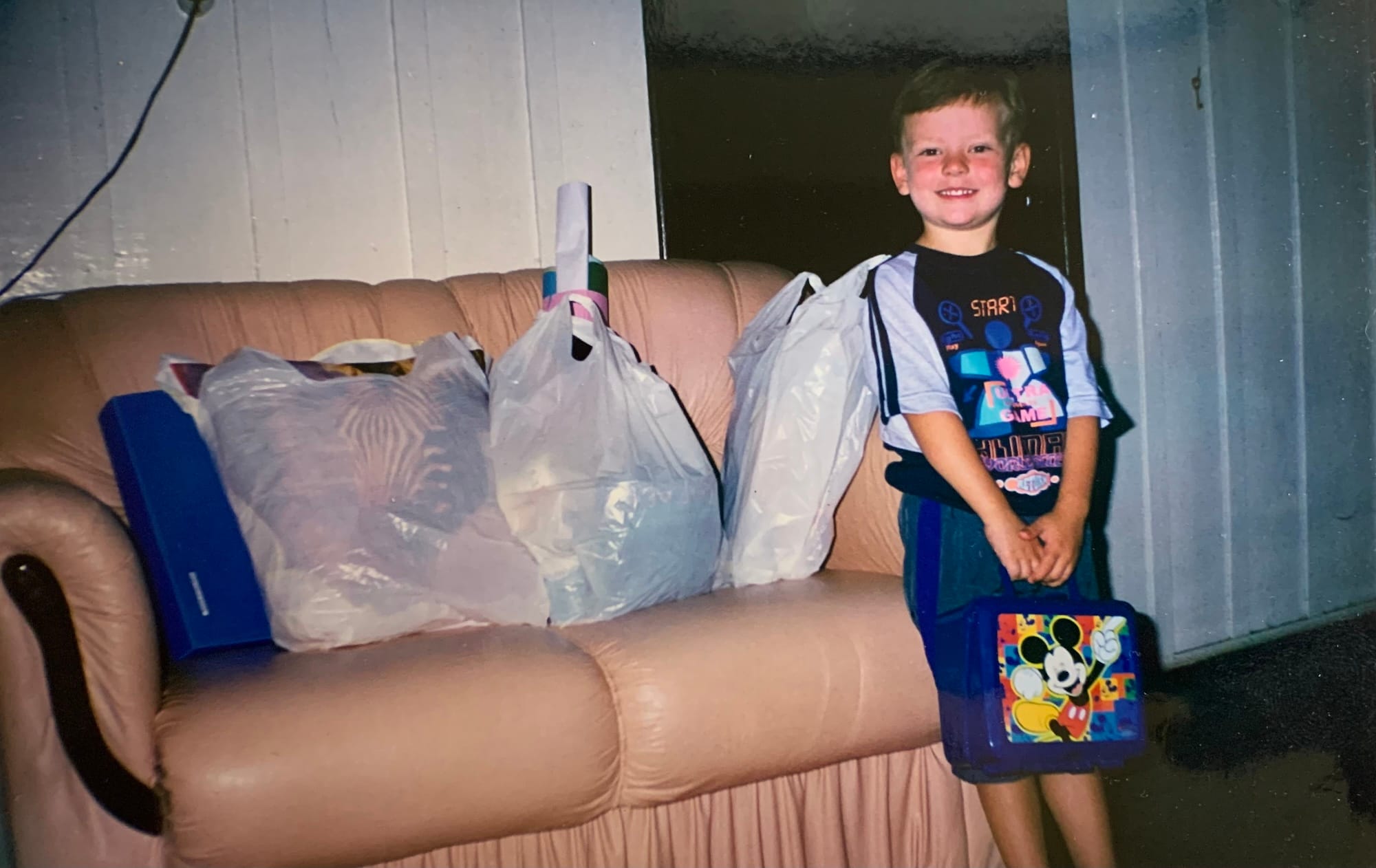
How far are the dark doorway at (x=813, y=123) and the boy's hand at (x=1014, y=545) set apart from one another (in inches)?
16.5

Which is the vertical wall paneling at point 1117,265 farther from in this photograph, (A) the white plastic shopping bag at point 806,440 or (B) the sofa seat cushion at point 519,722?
(B) the sofa seat cushion at point 519,722

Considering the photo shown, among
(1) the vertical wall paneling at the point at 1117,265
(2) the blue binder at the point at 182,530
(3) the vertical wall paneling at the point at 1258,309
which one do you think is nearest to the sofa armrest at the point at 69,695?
(2) the blue binder at the point at 182,530

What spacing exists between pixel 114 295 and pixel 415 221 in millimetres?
537

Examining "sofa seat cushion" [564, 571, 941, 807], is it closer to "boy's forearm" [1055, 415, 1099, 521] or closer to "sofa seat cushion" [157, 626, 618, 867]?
"sofa seat cushion" [157, 626, 618, 867]

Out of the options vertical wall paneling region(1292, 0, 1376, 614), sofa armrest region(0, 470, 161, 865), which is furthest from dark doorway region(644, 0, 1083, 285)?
sofa armrest region(0, 470, 161, 865)

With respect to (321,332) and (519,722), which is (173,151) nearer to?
(321,332)

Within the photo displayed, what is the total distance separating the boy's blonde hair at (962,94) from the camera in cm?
101

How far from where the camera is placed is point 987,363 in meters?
0.96

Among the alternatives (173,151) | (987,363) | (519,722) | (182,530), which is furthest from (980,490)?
(173,151)

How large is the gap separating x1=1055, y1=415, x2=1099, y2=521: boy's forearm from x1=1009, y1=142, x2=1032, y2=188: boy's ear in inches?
12.5

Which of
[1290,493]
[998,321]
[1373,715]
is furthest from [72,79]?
[1290,493]

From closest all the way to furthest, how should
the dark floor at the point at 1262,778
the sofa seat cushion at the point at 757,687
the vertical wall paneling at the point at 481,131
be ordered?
the sofa seat cushion at the point at 757,687 → the dark floor at the point at 1262,778 → the vertical wall paneling at the point at 481,131

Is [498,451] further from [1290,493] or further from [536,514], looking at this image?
[1290,493]

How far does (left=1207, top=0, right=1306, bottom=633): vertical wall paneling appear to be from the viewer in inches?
68.1
